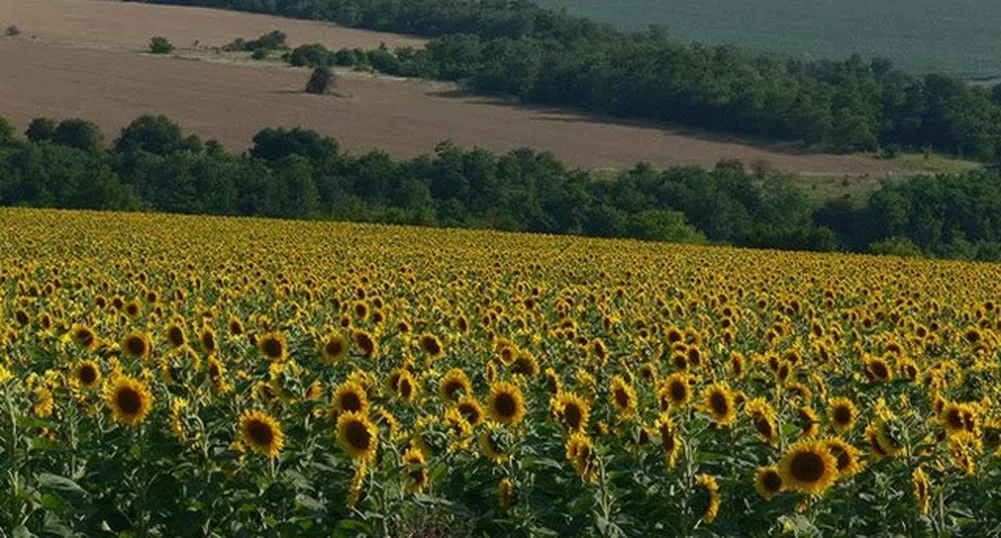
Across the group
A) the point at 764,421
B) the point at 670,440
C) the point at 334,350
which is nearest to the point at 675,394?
the point at 764,421

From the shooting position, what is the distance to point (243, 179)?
210 feet

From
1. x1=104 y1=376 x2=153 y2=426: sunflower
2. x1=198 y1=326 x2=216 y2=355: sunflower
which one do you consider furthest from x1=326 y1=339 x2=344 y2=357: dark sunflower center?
x1=104 y1=376 x2=153 y2=426: sunflower

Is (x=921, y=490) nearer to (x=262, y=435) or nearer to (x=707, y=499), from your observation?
(x=707, y=499)

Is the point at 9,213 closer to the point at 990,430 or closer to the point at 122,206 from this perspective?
the point at 122,206

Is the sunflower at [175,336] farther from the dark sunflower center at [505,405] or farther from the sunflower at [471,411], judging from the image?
the dark sunflower center at [505,405]

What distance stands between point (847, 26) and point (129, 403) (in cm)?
17191

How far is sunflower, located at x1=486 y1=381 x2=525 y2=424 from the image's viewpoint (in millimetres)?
7145

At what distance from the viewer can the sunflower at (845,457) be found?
6445mm

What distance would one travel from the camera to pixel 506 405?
23.7 ft

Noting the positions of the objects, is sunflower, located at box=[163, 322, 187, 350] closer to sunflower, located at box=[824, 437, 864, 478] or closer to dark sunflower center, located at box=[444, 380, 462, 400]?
dark sunflower center, located at box=[444, 380, 462, 400]

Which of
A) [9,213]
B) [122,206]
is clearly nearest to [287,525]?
[9,213]

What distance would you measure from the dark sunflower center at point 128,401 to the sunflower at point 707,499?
2248 millimetres

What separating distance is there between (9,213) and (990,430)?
37715 millimetres

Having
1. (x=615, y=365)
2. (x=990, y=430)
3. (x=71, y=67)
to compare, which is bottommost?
(x=71, y=67)
